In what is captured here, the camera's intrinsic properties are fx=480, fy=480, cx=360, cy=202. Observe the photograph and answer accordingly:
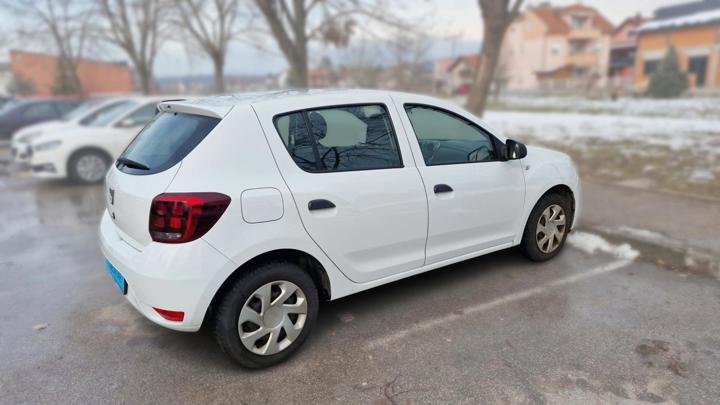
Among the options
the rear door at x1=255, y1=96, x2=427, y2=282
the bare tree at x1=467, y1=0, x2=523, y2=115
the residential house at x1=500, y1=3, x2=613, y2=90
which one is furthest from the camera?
the residential house at x1=500, y1=3, x2=613, y2=90

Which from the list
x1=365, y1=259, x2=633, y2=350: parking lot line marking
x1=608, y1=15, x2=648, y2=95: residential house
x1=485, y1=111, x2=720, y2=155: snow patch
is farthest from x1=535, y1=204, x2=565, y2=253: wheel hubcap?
x1=608, y1=15, x2=648, y2=95: residential house

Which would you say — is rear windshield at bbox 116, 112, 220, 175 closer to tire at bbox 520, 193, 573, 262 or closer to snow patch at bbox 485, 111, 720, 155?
tire at bbox 520, 193, 573, 262

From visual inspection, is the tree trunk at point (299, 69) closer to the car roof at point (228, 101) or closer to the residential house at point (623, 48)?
the car roof at point (228, 101)

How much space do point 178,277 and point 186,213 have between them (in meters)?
0.34

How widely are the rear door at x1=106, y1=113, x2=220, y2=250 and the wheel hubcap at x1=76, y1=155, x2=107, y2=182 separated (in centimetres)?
644

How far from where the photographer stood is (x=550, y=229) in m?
4.32

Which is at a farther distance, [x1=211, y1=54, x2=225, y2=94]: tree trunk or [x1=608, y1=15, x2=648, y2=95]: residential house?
[x1=608, y1=15, x2=648, y2=95]: residential house

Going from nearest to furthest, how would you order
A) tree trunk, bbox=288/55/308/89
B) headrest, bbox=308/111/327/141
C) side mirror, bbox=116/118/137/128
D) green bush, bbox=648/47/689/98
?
headrest, bbox=308/111/327/141 < side mirror, bbox=116/118/137/128 < tree trunk, bbox=288/55/308/89 < green bush, bbox=648/47/689/98

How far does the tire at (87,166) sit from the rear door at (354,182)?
23.9 feet

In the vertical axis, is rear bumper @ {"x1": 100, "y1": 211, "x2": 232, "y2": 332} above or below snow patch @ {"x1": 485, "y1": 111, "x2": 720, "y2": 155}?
below

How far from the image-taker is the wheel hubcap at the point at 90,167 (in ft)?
28.6

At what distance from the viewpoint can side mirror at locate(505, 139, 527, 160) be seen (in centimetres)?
379

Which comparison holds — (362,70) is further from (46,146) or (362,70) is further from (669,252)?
(669,252)

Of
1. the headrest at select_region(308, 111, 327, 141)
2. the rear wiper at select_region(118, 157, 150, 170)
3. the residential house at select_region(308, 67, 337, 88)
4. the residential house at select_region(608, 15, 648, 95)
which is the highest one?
the residential house at select_region(608, 15, 648, 95)
